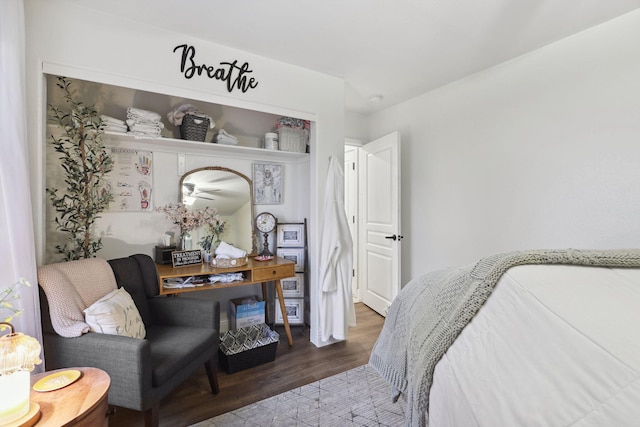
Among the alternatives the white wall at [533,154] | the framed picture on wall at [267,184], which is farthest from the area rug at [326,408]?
the framed picture on wall at [267,184]

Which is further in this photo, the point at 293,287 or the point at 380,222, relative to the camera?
the point at 380,222

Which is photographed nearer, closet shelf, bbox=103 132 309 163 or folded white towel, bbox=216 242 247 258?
closet shelf, bbox=103 132 309 163

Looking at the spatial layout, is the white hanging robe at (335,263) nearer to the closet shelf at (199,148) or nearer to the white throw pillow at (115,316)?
the closet shelf at (199,148)

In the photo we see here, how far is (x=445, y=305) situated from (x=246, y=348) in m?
1.77

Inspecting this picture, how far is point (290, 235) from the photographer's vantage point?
9.96 feet

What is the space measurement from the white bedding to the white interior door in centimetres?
226

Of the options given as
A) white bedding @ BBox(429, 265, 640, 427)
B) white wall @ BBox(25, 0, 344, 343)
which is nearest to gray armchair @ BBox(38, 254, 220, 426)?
white wall @ BBox(25, 0, 344, 343)

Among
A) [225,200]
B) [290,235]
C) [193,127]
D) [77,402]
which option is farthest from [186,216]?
[77,402]

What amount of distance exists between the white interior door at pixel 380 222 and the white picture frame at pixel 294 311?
962 millimetres

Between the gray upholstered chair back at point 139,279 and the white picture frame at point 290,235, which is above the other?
the white picture frame at point 290,235

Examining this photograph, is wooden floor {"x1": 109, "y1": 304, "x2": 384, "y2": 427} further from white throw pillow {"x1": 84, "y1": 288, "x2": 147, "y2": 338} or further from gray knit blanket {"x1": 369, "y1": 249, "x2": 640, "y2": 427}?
gray knit blanket {"x1": 369, "y1": 249, "x2": 640, "y2": 427}

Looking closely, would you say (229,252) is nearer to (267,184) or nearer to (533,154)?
(267,184)

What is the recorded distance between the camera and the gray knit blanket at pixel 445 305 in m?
0.83

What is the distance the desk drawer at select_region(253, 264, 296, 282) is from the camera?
2.42 meters
